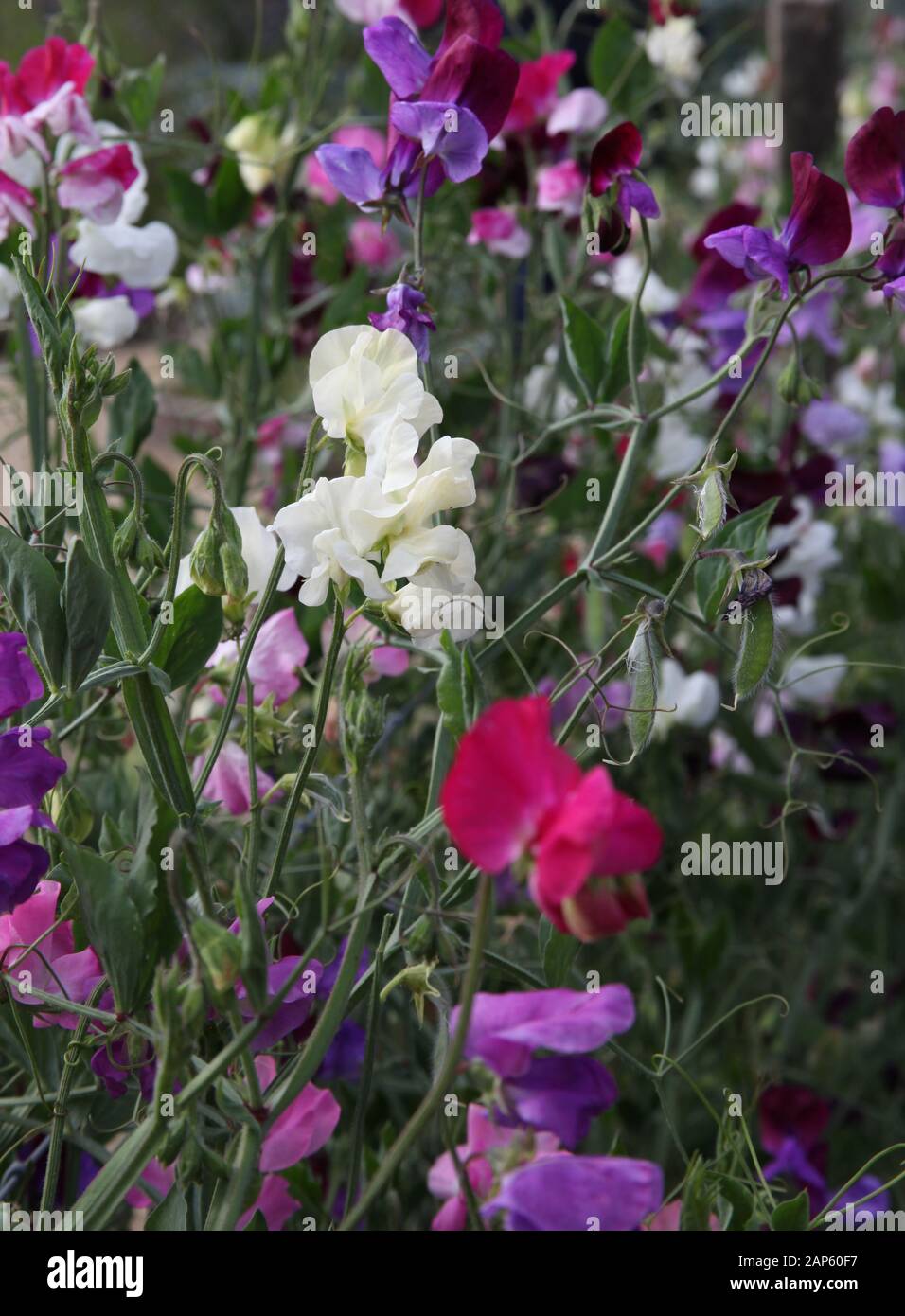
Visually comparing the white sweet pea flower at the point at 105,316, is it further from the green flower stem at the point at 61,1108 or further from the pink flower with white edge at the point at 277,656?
the green flower stem at the point at 61,1108

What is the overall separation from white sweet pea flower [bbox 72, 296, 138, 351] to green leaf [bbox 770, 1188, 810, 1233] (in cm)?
63

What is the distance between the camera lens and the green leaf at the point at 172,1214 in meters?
0.46

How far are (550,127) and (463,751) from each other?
0.78 m

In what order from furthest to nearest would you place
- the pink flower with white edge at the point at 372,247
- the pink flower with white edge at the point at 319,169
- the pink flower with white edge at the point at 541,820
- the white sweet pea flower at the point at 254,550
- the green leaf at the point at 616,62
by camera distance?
1. the pink flower with white edge at the point at 372,247
2. the pink flower with white edge at the point at 319,169
3. the green leaf at the point at 616,62
4. the white sweet pea flower at the point at 254,550
5. the pink flower with white edge at the point at 541,820

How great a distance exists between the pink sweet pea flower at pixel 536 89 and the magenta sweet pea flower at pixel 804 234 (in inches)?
18.2

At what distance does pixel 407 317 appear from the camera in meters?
0.58

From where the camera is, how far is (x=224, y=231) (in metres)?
1.14

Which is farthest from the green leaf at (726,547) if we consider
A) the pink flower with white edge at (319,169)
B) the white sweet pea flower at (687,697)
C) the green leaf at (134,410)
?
the pink flower with white edge at (319,169)

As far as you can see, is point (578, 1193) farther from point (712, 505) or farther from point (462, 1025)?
point (712, 505)

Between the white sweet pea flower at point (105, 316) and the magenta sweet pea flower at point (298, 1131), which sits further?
the white sweet pea flower at point (105, 316)

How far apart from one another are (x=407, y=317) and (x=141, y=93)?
1.90 feet

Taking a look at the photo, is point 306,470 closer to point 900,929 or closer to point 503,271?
point 503,271

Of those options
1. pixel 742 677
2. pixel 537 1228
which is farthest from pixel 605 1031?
pixel 742 677

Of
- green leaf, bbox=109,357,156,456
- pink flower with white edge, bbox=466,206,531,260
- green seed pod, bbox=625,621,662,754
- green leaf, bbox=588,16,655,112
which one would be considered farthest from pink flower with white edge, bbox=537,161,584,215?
green seed pod, bbox=625,621,662,754
